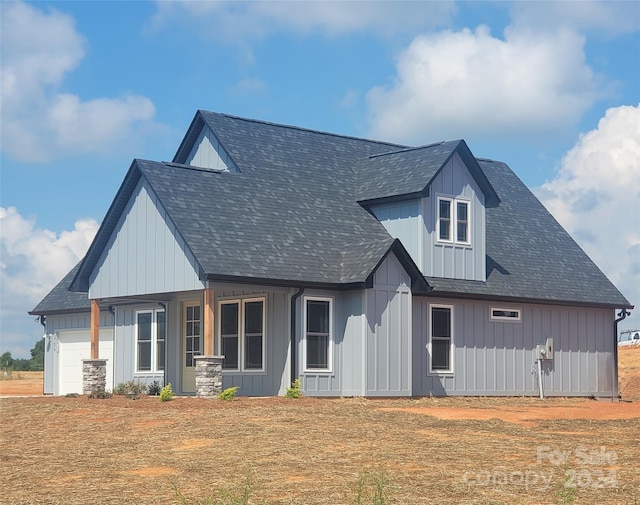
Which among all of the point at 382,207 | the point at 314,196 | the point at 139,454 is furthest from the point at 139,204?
the point at 139,454

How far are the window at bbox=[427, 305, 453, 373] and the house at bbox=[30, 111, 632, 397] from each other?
50 millimetres

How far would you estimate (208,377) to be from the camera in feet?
78.0

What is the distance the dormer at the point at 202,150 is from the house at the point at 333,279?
6 cm

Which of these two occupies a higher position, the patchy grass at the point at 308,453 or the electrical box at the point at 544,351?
the electrical box at the point at 544,351

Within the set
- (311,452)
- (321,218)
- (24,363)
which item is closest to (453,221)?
(321,218)

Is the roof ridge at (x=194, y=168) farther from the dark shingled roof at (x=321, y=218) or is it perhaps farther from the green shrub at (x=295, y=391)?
the green shrub at (x=295, y=391)

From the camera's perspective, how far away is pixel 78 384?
34.7 metres

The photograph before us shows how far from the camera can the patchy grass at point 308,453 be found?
12.0 metres

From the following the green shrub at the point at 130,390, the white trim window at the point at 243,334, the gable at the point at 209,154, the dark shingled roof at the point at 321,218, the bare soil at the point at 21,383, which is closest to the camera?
the dark shingled roof at the point at 321,218

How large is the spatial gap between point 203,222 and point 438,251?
269 inches

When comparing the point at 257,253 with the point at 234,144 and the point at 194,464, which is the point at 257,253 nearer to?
the point at 234,144

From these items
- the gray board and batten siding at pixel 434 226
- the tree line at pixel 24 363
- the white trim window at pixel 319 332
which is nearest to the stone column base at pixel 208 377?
the white trim window at pixel 319 332

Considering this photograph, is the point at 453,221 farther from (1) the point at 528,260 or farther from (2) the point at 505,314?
(1) the point at 528,260

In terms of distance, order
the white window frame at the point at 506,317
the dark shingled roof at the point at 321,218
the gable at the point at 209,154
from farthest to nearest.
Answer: the white window frame at the point at 506,317, the gable at the point at 209,154, the dark shingled roof at the point at 321,218
